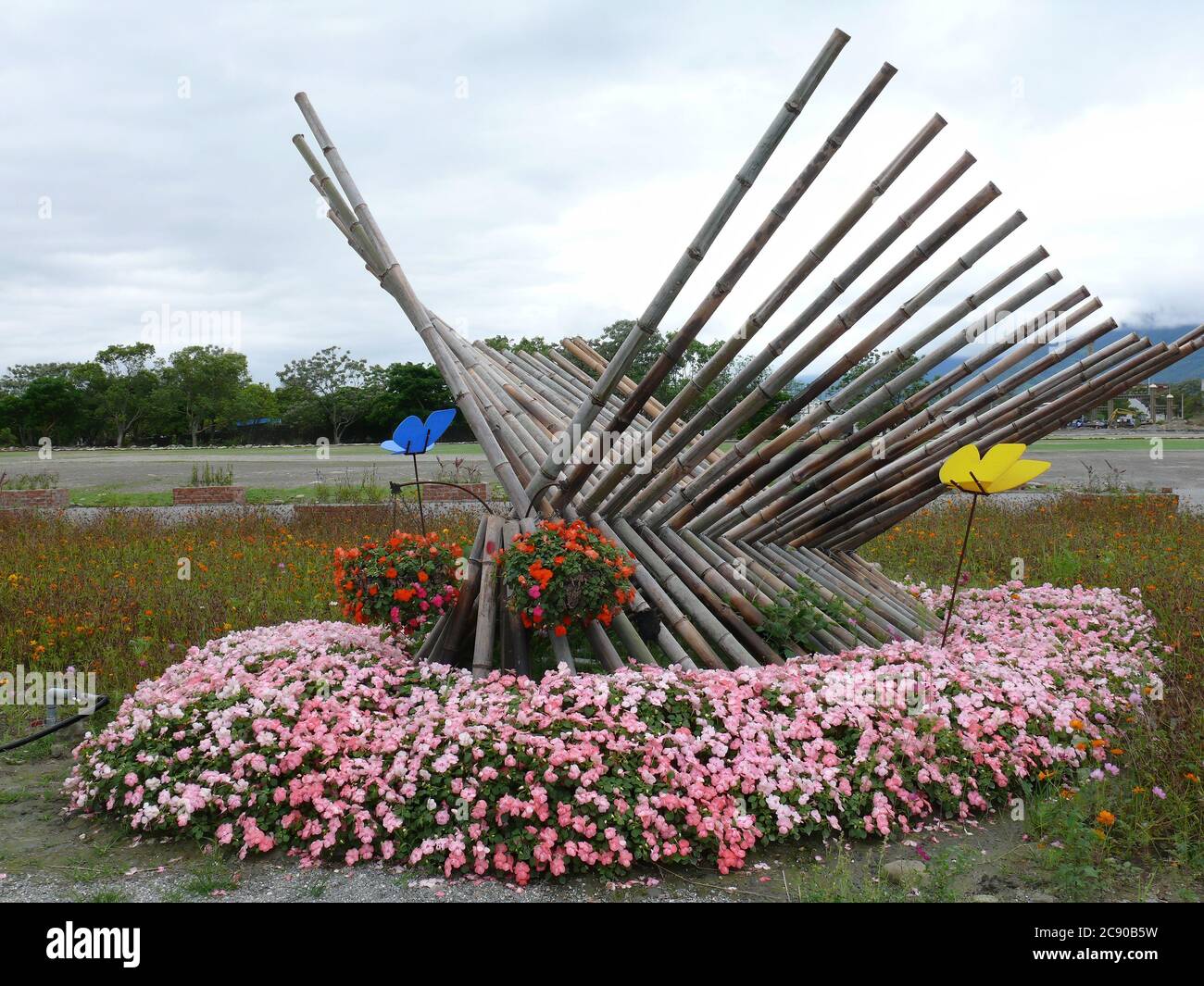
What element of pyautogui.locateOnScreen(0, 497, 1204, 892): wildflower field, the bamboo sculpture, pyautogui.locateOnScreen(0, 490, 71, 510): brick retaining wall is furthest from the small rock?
pyautogui.locateOnScreen(0, 490, 71, 510): brick retaining wall

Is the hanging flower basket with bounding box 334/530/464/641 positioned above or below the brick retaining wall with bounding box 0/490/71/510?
below

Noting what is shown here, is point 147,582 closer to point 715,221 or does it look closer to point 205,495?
point 715,221

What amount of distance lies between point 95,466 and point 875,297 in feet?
71.0

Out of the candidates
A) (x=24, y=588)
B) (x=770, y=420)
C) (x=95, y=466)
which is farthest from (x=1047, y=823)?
(x=95, y=466)

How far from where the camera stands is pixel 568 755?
116 inches

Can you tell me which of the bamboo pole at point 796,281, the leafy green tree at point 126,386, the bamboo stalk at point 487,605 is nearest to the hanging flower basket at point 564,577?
the bamboo stalk at point 487,605

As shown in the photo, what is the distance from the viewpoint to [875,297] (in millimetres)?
3723

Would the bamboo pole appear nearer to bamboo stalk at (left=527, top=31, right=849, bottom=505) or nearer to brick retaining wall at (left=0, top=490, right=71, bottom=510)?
bamboo stalk at (left=527, top=31, right=849, bottom=505)

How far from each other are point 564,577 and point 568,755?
81 centimetres

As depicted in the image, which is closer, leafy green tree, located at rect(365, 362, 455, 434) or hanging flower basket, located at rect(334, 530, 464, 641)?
hanging flower basket, located at rect(334, 530, 464, 641)

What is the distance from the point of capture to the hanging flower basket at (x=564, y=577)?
357 centimetres

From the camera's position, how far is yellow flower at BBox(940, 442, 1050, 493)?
12.7 feet

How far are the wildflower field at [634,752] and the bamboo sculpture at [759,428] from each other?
44 cm

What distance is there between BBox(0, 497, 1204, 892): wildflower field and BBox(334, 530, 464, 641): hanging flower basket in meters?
0.21
